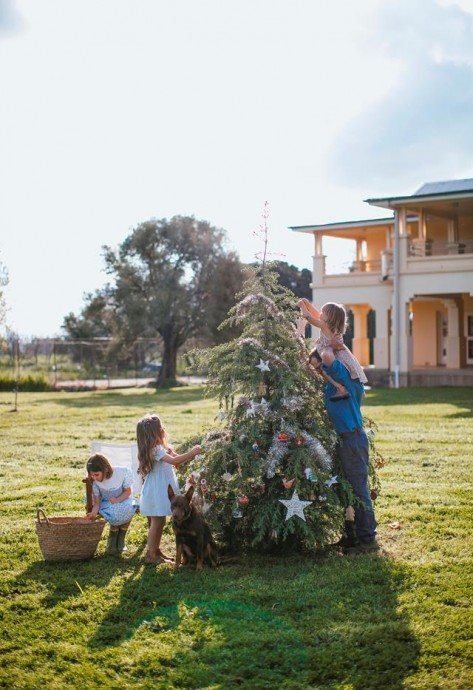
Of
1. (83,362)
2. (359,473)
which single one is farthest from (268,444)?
(83,362)

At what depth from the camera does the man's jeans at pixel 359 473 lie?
22.3 ft

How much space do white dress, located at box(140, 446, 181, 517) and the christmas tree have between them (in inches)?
8.9

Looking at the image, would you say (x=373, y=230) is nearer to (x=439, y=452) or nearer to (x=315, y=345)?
(x=439, y=452)

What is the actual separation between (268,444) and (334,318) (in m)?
1.16

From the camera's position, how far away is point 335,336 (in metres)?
6.89

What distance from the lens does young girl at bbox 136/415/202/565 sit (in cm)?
689

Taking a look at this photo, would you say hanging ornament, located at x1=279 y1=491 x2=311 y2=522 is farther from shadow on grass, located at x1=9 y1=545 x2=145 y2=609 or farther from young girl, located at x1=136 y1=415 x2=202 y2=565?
shadow on grass, located at x1=9 y1=545 x2=145 y2=609

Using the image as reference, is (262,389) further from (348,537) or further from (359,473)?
(348,537)

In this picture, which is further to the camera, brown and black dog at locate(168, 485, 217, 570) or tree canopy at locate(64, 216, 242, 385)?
tree canopy at locate(64, 216, 242, 385)

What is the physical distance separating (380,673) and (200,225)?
3579 centimetres

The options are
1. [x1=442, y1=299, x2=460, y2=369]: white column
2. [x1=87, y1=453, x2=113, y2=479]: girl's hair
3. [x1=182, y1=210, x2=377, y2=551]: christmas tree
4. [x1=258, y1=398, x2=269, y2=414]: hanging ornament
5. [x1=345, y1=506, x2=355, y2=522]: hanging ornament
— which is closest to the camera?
[x1=182, y1=210, x2=377, y2=551]: christmas tree

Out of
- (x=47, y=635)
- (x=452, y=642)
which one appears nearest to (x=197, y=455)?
(x=47, y=635)

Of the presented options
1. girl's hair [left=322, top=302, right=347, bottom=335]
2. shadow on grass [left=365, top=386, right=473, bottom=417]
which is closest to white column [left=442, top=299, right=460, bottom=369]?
shadow on grass [left=365, top=386, right=473, bottom=417]

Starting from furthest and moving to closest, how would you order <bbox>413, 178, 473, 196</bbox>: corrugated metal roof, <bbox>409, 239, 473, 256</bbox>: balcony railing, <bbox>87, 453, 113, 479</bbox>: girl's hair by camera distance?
<bbox>413, 178, 473, 196</bbox>: corrugated metal roof < <bbox>409, 239, 473, 256</bbox>: balcony railing < <bbox>87, 453, 113, 479</bbox>: girl's hair
